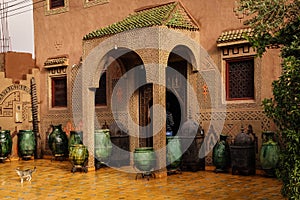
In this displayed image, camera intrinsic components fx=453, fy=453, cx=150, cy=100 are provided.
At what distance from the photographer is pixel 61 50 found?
12.6 meters

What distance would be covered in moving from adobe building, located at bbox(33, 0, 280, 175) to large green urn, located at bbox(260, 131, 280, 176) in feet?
1.17

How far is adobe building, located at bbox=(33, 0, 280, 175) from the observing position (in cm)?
881

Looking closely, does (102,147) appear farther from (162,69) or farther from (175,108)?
(162,69)

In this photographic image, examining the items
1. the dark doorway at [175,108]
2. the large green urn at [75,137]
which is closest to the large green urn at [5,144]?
the large green urn at [75,137]

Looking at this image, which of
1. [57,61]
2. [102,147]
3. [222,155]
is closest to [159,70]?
[222,155]

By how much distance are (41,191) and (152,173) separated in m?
2.17

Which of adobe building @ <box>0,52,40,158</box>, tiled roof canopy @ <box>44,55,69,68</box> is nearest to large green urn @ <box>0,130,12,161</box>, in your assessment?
adobe building @ <box>0,52,40,158</box>

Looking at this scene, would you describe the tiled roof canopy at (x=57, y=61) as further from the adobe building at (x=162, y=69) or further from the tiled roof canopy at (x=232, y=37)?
the tiled roof canopy at (x=232, y=37)

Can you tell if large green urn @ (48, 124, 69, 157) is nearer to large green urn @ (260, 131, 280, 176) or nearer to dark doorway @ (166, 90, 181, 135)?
dark doorway @ (166, 90, 181, 135)

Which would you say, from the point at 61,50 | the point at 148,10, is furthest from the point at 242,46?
the point at 61,50

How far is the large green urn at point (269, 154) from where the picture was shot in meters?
8.33

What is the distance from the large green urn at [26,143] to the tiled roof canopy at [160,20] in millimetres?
3980

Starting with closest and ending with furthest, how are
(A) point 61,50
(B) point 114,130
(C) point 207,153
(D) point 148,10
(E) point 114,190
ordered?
(E) point 114,190 → (C) point 207,153 → (D) point 148,10 → (B) point 114,130 → (A) point 61,50

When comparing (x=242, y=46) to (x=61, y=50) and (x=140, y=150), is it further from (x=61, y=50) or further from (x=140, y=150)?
(x=61, y=50)
